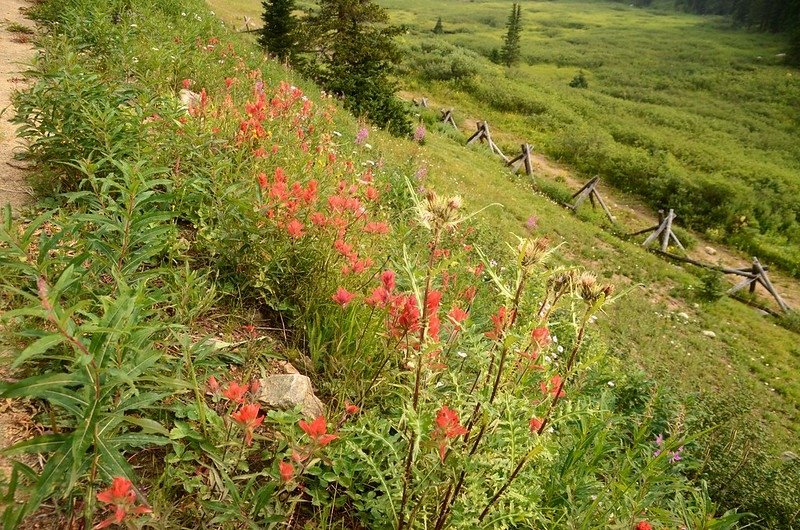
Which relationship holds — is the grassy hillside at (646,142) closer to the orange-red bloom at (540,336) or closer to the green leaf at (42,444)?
the orange-red bloom at (540,336)

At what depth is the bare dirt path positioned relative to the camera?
3.05 metres

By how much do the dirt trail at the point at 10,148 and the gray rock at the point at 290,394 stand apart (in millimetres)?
909

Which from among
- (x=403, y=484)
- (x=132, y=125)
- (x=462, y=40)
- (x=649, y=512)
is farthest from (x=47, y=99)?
(x=462, y=40)

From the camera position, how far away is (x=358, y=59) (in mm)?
14656

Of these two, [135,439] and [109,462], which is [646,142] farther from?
[109,462]

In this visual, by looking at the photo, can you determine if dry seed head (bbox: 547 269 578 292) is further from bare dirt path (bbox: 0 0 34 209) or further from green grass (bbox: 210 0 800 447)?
bare dirt path (bbox: 0 0 34 209)

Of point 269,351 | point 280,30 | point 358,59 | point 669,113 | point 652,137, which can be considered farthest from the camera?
point 669,113

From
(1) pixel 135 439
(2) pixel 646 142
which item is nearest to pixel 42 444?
(1) pixel 135 439

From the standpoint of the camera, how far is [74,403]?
150 cm

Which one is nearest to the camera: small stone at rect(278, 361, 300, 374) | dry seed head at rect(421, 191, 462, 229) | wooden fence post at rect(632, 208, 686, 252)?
dry seed head at rect(421, 191, 462, 229)

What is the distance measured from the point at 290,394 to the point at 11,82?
5084 millimetres

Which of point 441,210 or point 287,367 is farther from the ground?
point 441,210

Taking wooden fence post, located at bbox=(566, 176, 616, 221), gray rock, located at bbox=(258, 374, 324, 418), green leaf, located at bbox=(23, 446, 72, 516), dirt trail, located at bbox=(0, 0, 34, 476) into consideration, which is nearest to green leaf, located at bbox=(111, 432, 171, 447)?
green leaf, located at bbox=(23, 446, 72, 516)

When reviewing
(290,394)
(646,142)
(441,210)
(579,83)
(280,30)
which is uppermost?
(280,30)
